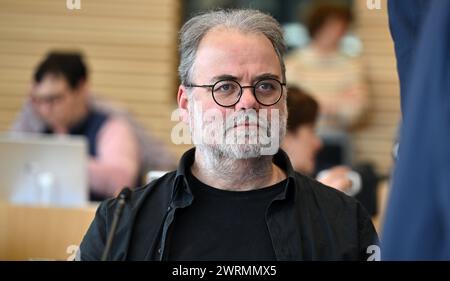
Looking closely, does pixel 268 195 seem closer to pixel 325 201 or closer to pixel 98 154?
pixel 325 201

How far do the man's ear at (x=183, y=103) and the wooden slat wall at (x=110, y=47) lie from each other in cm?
228

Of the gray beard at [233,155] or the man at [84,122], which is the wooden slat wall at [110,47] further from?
the gray beard at [233,155]

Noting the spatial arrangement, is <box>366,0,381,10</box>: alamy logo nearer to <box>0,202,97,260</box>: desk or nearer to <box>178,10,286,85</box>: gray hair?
<box>178,10,286,85</box>: gray hair

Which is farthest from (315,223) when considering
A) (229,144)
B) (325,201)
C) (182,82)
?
(182,82)

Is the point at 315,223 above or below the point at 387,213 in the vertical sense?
below

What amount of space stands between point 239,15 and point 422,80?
69 cm

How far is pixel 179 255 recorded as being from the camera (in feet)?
4.79

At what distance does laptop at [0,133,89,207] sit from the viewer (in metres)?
3.02

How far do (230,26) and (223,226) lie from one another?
0.36m

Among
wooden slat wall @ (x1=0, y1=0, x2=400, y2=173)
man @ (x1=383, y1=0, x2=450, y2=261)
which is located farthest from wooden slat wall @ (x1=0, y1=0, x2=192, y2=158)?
man @ (x1=383, y1=0, x2=450, y2=261)

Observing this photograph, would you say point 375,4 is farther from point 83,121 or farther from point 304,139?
point 83,121

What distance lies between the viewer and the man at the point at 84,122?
335cm

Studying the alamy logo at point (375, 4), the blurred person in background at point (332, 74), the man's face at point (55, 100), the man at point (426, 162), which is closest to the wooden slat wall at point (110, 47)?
the man's face at point (55, 100)

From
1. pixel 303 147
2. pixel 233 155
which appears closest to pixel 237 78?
pixel 233 155
